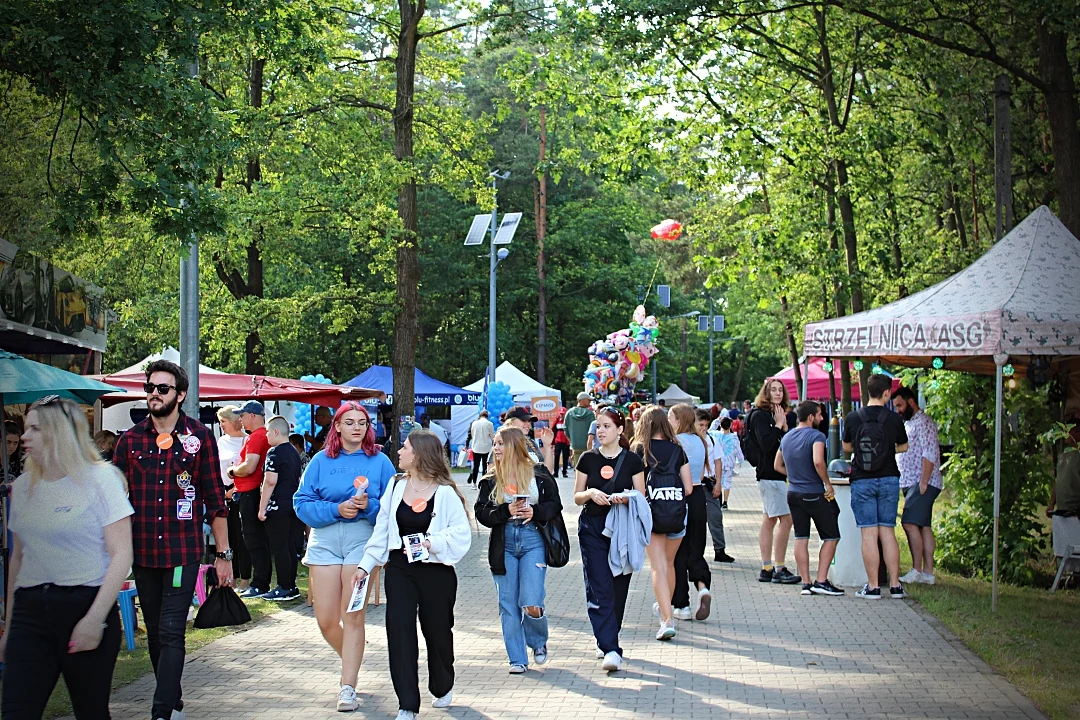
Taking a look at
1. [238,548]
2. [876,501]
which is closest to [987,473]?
[876,501]

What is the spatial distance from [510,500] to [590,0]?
1134cm

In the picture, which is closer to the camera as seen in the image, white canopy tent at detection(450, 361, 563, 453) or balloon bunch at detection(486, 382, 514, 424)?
balloon bunch at detection(486, 382, 514, 424)

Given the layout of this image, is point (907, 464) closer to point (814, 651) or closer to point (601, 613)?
point (814, 651)

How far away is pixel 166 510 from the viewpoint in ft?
21.2

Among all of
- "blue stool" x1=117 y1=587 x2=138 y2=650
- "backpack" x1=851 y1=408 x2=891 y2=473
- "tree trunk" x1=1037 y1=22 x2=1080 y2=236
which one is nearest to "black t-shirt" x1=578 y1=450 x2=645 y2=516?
"backpack" x1=851 y1=408 x2=891 y2=473

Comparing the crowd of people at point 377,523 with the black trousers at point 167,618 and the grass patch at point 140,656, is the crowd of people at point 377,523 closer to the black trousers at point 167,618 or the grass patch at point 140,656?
the black trousers at point 167,618

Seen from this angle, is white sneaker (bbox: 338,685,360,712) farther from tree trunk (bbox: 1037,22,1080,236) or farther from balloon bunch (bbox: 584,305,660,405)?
balloon bunch (bbox: 584,305,660,405)

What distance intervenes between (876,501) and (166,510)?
7276 millimetres

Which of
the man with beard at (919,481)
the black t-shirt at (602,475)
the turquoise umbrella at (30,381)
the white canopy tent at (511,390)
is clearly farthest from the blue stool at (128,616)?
the white canopy tent at (511,390)

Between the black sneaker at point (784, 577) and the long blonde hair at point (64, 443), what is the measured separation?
8915mm

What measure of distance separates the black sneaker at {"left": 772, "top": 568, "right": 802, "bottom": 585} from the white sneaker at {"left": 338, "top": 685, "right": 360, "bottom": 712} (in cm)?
658

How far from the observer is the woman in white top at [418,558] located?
22.8ft

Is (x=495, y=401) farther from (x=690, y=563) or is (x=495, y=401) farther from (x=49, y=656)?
(x=49, y=656)

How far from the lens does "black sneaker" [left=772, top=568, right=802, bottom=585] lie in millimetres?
12867
